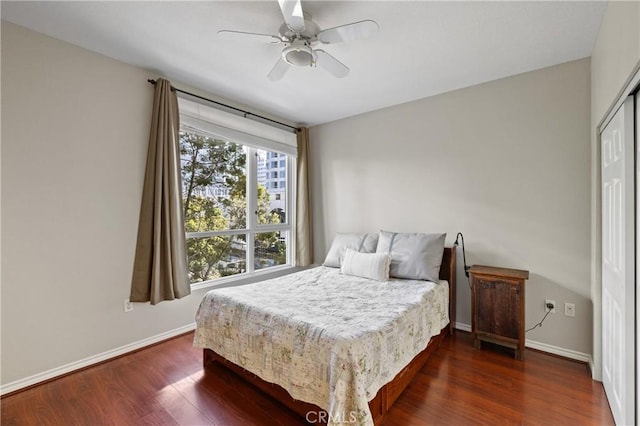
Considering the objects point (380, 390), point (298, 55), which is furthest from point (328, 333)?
point (298, 55)

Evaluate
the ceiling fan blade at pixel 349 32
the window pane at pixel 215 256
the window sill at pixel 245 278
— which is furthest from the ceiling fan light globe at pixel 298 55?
the window sill at pixel 245 278

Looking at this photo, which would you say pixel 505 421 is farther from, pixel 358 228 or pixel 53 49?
pixel 53 49

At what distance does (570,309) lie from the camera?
8.13 ft

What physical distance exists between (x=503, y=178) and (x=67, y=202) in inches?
148

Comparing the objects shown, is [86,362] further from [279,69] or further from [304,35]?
[304,35]

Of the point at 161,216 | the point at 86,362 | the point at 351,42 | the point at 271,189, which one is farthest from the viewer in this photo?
the point at 271,189

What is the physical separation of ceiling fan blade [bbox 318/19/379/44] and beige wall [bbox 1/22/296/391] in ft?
6.12

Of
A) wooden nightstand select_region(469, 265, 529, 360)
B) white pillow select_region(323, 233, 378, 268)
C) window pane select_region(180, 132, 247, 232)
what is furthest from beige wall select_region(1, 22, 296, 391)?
wooden nightstand select_region(469, 265, 529, 360)

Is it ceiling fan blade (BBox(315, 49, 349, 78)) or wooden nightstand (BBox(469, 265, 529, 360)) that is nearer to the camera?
ceiling fan blade (BBox(315, 49, 349, 78))

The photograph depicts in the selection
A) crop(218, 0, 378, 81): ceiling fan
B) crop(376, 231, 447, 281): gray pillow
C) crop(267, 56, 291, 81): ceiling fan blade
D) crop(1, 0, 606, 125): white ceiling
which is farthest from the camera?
crop(376, 231, 447, 281): gray pillow

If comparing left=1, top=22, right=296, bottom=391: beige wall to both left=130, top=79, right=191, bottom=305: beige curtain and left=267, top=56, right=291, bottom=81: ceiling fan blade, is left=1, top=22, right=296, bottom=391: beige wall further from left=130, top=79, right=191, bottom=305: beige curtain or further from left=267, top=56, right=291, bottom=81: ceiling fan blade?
left=267, top=56, right=291, bottom=81: ceiling fan blade

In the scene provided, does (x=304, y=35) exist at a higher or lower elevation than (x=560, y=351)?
higher

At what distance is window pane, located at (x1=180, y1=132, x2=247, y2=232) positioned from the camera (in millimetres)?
3088

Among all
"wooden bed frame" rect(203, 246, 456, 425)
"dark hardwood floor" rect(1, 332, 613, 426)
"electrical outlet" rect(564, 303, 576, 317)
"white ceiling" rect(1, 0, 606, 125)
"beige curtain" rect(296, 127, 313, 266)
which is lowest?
"dark hardwood floor" rect(1, 332, 613, 426)
